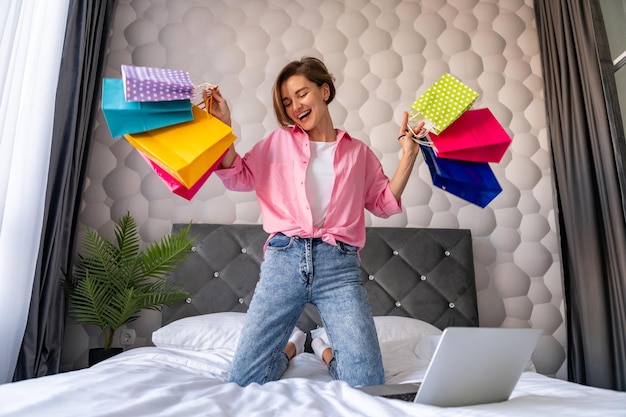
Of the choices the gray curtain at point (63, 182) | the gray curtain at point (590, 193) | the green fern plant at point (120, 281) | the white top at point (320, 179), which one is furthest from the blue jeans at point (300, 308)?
the gray curtain at point (590, 193)

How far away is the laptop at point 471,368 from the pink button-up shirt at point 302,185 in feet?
2.07

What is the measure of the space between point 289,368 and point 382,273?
3.08 ft

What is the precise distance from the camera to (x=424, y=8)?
10.0 feet

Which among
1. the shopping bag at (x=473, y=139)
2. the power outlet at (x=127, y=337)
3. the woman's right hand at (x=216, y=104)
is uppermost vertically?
the woman's right hand at (x=216, y=104)

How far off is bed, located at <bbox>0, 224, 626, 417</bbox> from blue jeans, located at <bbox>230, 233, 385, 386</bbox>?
0.44 ft

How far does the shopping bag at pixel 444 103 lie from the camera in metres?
1.55

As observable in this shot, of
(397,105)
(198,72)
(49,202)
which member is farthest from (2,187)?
(397,105)

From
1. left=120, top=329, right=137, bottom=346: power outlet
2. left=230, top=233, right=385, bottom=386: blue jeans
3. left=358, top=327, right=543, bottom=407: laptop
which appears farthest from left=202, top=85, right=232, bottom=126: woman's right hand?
left=120, top=329, right=137, bottom=346: power outlet

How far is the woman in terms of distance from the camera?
1.50 meters

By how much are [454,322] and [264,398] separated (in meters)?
1.58

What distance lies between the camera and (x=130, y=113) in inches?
51.1

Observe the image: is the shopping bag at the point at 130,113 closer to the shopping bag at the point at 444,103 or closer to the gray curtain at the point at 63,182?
the shopping bag at the point at 444,103

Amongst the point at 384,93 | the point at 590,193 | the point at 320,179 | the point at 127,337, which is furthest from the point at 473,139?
the point at 127,337

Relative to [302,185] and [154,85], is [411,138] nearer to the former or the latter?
[302,185]
